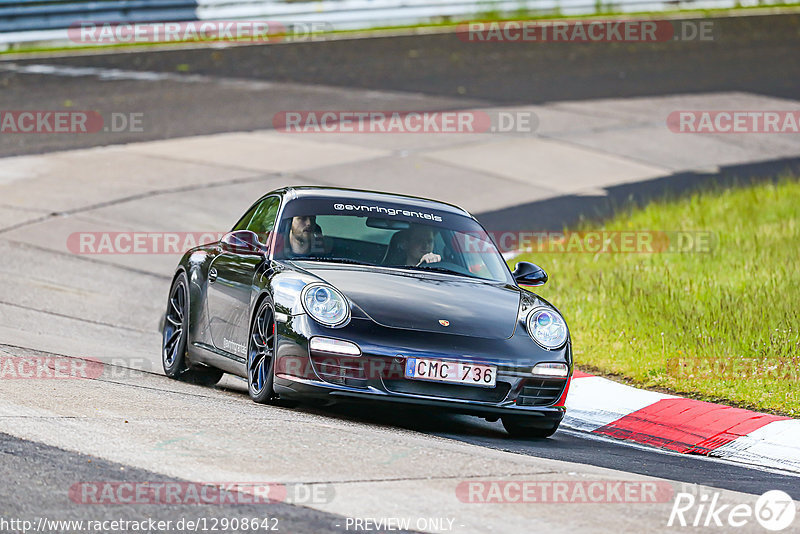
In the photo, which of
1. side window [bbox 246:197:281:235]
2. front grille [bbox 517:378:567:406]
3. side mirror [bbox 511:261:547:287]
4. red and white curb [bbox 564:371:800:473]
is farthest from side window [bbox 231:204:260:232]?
front grille [bbox 517:378:567:406]

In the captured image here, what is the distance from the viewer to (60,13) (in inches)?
963

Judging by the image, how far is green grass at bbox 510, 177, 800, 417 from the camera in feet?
29.1

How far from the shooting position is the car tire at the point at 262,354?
730 cm

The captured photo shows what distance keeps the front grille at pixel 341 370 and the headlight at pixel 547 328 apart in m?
1.06

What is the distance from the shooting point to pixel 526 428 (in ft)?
24.5

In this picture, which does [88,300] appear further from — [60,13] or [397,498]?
[60,13]

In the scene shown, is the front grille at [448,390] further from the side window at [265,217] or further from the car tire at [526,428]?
the side window at [265,217]

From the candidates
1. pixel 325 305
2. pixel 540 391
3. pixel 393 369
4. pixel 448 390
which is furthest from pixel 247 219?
pixel 540 391

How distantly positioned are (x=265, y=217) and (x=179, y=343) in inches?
42.6

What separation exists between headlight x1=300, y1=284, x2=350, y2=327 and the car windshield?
2.36 ft

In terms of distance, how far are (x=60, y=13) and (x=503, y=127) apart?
30.3 feet

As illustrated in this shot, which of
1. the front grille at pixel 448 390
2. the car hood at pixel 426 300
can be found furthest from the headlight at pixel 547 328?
the front grille at pixel 448 390

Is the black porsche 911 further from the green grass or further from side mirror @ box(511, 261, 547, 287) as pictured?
the green grass

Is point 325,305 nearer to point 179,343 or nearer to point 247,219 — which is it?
point 179,343
